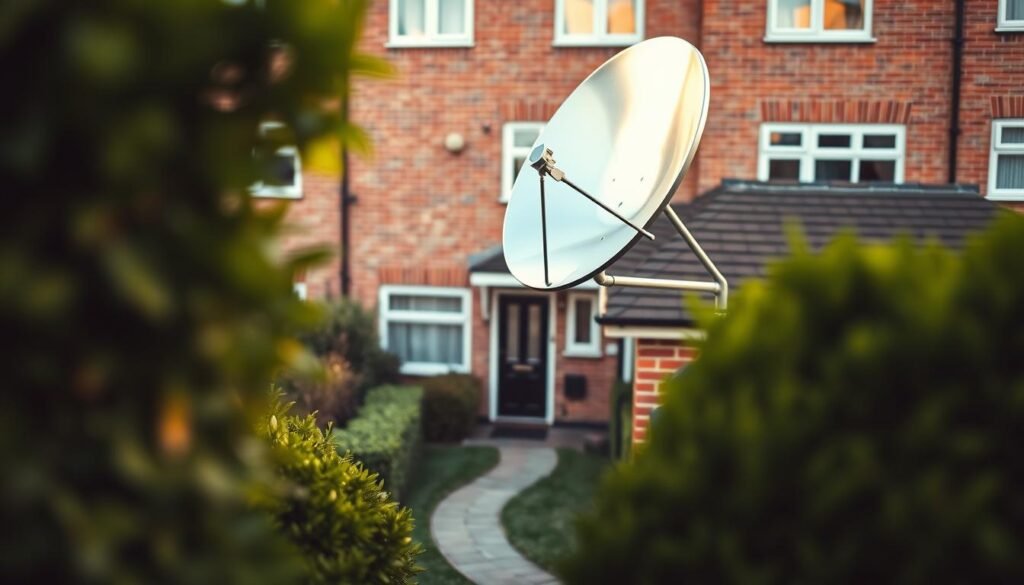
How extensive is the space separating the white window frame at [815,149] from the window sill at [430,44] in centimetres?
549

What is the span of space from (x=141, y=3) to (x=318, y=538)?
221 cm

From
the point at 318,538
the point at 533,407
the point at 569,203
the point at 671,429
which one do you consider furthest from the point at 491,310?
the point at 671,429

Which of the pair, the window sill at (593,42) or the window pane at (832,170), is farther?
the window sill at (593,42)

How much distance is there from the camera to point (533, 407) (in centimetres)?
1614

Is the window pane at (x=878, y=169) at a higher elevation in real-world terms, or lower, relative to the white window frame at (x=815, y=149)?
lower

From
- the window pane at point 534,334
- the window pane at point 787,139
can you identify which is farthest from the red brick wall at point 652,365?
the window pane at point 534,334

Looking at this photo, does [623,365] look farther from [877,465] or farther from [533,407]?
[877,465]

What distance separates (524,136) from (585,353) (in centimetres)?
418

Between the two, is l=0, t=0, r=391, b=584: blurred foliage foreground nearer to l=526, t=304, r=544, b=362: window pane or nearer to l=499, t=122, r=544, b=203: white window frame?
l=499, t=122, r=544, b=203: white window frame

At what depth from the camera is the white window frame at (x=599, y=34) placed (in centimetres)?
1467

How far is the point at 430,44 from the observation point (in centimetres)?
1520

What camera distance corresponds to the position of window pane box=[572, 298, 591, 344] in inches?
614

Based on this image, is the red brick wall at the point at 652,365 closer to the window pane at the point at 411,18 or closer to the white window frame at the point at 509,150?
the white window frame at the point at 509,150

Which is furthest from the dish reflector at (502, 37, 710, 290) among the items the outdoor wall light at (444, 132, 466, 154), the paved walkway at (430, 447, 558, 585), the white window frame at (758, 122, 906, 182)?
the outdoor wall light at (444, 132, 466, 154)
